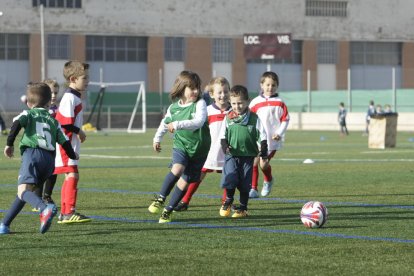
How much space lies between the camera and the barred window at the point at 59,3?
7112cm

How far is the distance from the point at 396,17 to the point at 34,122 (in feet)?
245

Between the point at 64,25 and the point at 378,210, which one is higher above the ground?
the point at 64,25

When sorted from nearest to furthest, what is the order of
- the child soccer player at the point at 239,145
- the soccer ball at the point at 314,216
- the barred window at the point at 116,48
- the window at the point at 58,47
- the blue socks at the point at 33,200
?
the blue socks at the point at 33,200 < the soccer ball at the point at 314,216 < the child soccer player at the point at 239,145 < the window at the point at 58,47 < the barred window at the point at 116,48

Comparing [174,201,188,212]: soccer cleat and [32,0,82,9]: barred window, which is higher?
[32,0,82,9]: barred window

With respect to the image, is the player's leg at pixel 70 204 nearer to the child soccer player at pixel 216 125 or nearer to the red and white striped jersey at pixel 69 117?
the red and white striped jersey at pixel 69 117

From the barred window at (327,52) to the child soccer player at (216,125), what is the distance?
6818 centimetres

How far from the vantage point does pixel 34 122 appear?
11242mm

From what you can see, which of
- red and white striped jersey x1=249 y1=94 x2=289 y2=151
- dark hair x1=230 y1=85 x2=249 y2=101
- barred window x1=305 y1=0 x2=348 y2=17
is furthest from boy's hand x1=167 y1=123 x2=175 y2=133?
barred window x1=305 y1=0 x2=348 y2=17

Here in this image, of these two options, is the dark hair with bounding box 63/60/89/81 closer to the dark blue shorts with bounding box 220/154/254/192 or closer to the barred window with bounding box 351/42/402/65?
the dark blue shorts with bounding box 220/154/254/192

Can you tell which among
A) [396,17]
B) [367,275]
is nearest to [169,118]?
[367,275]

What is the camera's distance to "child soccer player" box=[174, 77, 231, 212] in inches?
548

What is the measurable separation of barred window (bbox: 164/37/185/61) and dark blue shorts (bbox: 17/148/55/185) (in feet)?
217

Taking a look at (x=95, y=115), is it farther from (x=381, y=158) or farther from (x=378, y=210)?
(x=378, y=210)

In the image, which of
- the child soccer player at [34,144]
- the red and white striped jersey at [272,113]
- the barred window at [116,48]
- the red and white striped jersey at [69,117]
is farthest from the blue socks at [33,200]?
the barred window at [116,48]
